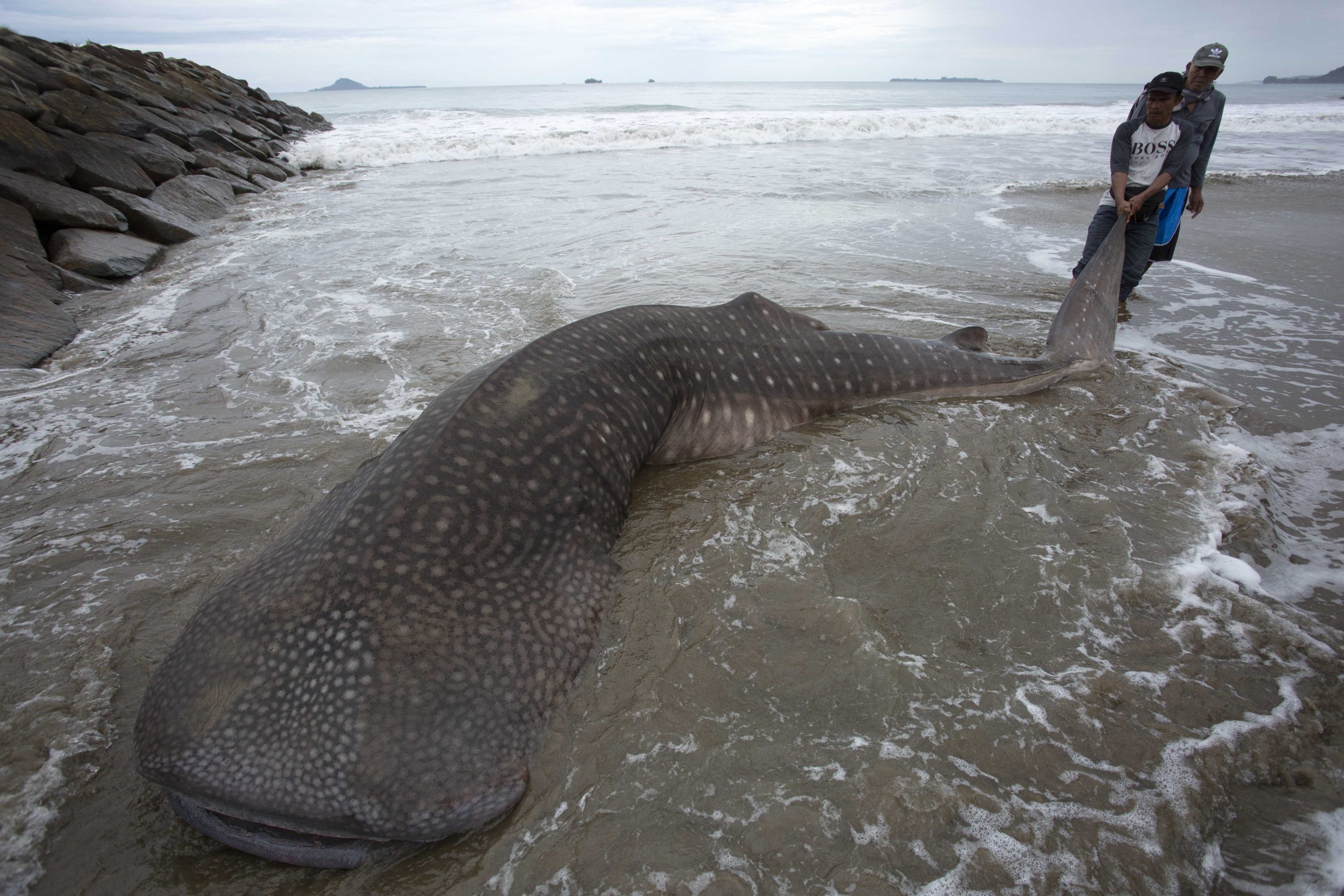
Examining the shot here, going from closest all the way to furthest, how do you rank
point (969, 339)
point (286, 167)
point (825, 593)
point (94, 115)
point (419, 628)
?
point (419, 628)
point (825, 593)
point (969, 339)
point (94, 115)
point (286, 167)

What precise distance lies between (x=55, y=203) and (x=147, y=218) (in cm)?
122

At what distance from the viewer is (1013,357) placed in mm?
4969

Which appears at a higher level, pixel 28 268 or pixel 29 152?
pixel 29 152

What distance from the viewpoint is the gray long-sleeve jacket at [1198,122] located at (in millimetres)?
5715

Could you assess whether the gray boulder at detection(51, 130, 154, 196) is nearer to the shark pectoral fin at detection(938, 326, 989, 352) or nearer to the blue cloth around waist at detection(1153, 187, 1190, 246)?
the shark pectoral fin at detection(938, 326, 989, 352)

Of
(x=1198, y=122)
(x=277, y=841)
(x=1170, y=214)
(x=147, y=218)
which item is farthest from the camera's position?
(x=147, y=218)

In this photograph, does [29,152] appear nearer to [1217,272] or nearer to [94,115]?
[94,115]

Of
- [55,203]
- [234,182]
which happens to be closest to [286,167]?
[234,182]

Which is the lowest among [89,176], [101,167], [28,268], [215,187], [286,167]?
[28,268]

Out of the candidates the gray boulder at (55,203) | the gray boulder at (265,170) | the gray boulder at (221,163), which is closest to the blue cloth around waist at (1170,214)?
the gray boulder at (55,203)

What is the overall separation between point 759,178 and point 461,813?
15.3 m

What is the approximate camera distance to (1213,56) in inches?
219

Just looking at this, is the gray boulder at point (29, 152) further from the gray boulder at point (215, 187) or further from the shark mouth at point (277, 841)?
the shark mouth at point (277, 841)

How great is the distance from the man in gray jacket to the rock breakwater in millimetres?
10294
